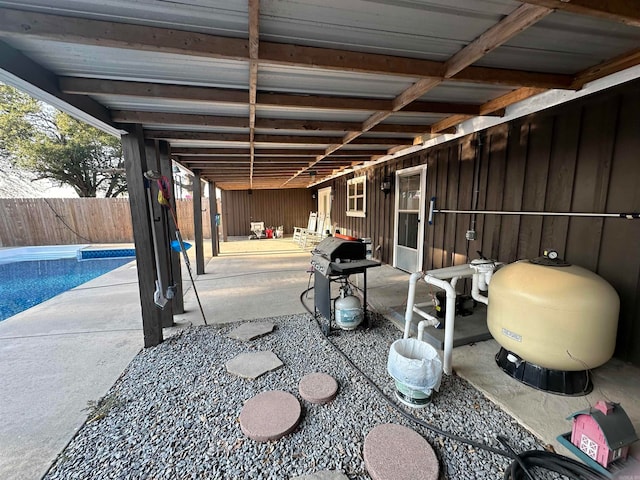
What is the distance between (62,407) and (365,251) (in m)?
2.81

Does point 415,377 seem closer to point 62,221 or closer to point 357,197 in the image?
point 357,197

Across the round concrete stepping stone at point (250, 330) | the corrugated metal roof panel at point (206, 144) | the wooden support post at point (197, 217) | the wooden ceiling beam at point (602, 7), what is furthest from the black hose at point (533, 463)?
the wooden support post at point (197, 217)

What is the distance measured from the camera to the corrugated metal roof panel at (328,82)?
1.90 m

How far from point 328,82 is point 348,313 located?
7.32 ft

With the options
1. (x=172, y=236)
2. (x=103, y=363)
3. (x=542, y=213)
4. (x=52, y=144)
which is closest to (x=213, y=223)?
(x=172, y=236)

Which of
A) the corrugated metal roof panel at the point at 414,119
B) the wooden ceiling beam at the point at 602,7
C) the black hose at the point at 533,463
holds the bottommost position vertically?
the black hose at the point at 533,463

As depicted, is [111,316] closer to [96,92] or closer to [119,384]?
[119,384]

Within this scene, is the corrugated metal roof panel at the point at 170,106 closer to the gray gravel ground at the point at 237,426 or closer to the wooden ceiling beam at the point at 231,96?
the wooden ceiling beam at the point at 231,96

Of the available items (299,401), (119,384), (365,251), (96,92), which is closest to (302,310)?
(365,251)

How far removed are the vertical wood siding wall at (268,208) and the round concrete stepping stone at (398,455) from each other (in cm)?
1198

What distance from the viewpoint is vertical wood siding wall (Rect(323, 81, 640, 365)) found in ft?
6.95

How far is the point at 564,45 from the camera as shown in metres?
1.66

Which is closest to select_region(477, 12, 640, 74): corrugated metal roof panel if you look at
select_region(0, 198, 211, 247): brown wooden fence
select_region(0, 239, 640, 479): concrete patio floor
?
select_region(0, 239, 640, 479): concrete patio floor

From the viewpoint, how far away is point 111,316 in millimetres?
3430
